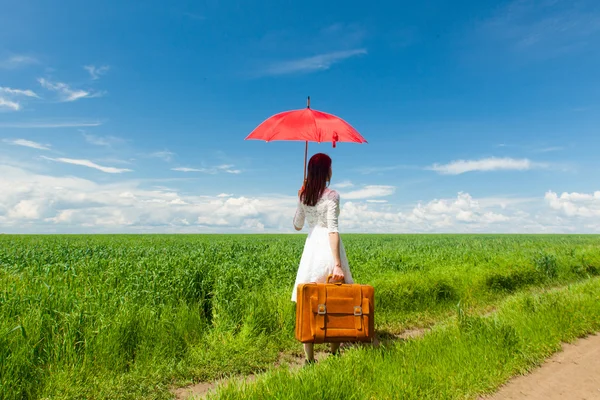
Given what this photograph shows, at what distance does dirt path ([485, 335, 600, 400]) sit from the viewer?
5.03m

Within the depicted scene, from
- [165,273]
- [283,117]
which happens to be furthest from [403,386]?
[165,273]

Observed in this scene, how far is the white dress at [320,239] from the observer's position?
5.47 meters

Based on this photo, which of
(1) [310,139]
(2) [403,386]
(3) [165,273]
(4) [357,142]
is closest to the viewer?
(2) [403,386]

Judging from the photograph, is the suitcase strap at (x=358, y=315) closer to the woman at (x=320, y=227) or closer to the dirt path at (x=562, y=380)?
the woman at (x=320, y=227)

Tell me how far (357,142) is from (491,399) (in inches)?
151

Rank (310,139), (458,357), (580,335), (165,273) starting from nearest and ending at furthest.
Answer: (458,357) < (310,139) < (580,335) < (165,273)

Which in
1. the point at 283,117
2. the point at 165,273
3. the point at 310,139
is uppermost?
the point at 283,117

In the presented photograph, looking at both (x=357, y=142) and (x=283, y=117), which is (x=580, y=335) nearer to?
(x=357, y=142)

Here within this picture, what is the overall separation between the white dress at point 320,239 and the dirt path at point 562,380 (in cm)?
245

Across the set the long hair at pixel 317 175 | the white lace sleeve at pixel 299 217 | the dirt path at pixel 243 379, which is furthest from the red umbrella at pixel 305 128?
the dirt path at pixel 243 379

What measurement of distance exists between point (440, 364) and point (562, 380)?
1.77 meters

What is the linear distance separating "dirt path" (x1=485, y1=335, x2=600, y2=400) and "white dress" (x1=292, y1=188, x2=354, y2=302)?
2.45 metres

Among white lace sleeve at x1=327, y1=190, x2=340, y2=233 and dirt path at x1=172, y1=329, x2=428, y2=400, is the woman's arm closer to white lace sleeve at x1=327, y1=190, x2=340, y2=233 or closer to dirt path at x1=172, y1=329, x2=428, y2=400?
white lace sleeve at x1=327, y1=190, x2=340, y2=233

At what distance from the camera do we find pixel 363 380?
4777 mm
